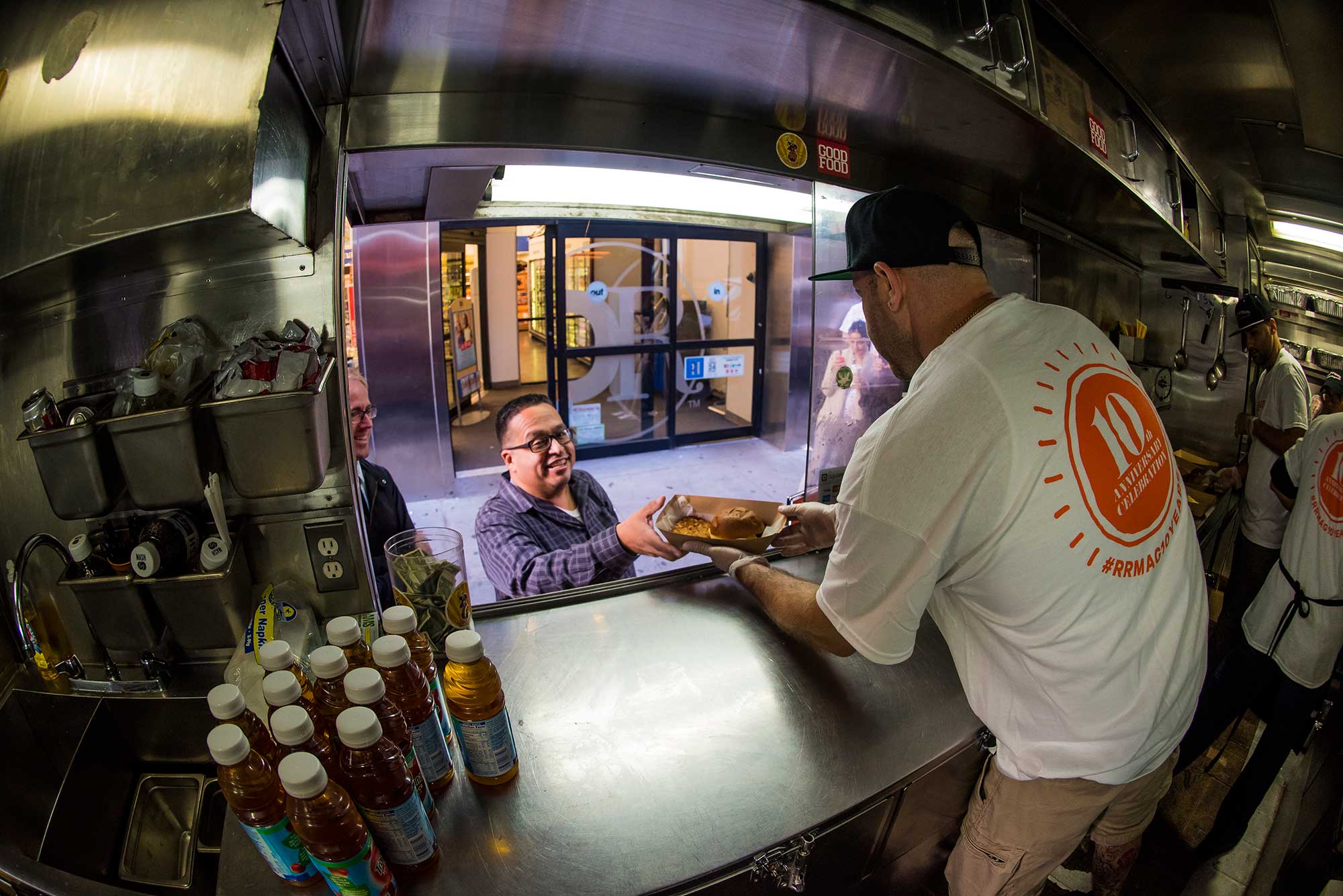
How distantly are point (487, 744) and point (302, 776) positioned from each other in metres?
0.39

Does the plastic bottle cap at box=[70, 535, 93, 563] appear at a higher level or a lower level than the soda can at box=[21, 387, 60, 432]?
lower

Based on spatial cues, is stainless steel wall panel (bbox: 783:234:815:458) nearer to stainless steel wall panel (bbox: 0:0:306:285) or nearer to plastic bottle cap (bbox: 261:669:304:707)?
stainless steel wall panel (bbox: 0:0:306:285)

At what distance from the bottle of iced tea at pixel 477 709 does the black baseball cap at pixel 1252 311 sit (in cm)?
411

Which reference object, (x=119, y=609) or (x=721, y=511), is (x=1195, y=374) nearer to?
(x=721, y=511)

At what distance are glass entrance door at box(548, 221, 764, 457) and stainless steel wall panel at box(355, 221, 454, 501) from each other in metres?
1.63

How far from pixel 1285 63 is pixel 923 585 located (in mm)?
2359

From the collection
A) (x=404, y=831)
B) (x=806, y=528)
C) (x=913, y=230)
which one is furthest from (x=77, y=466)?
(x=806, y=528)

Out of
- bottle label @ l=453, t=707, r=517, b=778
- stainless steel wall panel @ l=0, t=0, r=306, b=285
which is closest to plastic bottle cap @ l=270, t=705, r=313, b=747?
bottle label @ l=453, t=707, r=517, b=778

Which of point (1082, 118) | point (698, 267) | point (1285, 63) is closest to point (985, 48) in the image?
point (1082, 118)

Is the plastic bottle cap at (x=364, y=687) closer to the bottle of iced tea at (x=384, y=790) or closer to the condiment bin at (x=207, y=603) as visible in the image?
the bottle of iced tea at (x=384, y=790)

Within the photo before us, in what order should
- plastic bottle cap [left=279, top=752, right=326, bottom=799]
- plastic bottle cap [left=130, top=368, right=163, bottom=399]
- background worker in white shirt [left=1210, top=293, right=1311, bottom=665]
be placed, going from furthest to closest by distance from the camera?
background worker in white shirt [left=1210, top=293, right=1311, bottom=665], plastic bottle cap [left=130, top=368, right=163, bottom=399], plastic bottle cap [left=279, top=752, right=326, bottom=799]

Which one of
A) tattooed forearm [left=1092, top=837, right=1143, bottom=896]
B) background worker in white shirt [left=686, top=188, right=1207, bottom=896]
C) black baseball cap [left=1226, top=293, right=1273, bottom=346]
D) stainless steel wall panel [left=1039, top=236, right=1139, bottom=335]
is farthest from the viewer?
stainless steel wall panel [left=1039, top=236, right=1139, bottom=335]

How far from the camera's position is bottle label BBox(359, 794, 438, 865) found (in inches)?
33.7

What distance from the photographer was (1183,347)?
402cm
